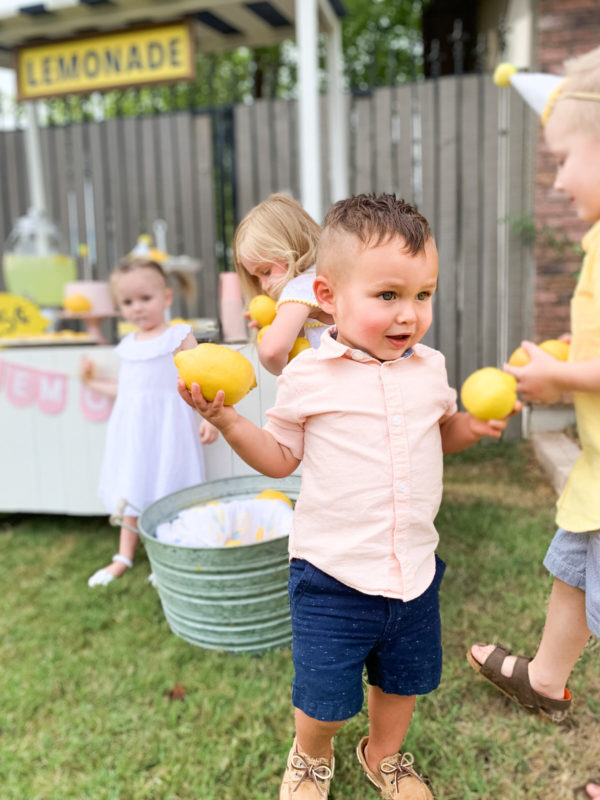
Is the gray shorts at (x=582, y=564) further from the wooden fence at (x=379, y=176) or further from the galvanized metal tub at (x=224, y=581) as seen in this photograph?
the wooden fence at (x=379, y=176)

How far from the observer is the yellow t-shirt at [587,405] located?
1.47m

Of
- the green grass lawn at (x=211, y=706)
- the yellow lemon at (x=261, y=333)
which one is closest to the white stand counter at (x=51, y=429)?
the green grass lawn at (x=211, y=706)

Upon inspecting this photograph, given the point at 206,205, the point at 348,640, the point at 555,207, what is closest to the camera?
the point at 348,640

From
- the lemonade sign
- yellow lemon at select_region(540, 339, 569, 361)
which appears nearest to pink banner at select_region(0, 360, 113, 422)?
the lemonade sign

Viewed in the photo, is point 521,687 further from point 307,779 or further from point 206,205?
point 206,205

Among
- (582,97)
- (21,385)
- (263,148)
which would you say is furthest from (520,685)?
(263,148)

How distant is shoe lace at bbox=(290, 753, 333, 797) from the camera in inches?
61.5

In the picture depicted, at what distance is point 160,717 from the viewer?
80.0 inches

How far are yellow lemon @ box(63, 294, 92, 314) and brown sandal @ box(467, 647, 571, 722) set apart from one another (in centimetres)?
310

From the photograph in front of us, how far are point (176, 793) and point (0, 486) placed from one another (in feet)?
7.74

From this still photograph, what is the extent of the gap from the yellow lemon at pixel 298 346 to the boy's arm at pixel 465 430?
1.35 ft

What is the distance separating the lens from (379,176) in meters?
5.38

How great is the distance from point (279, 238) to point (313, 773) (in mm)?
1284

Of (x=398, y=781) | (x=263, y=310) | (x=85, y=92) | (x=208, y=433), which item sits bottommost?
(x=398, y=781)
